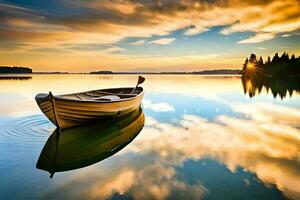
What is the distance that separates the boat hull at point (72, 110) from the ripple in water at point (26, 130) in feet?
3.08

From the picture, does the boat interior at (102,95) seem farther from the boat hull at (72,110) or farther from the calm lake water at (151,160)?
the calm lake water at (151,160)

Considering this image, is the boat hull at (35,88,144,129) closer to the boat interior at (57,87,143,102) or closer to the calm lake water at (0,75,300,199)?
the calm lake water at (0,75,300,199)

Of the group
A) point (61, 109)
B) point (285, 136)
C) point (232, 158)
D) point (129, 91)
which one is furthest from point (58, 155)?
point (129, 91)

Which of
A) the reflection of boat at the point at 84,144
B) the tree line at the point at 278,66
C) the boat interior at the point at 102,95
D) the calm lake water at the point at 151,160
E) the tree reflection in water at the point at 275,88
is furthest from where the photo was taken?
the tree line at the point at 278,66

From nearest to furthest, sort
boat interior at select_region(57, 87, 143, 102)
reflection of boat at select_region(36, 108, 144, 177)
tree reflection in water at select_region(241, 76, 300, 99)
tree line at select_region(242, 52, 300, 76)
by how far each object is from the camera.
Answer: reflection of boat at select_region(36, 108, 144, 177) < boat interior at select_region(57, 87, 143, 102) < tree reflection in water at select_region(241, 76, 300, 99) < tree line at select_region(242, 52, 300, 76)

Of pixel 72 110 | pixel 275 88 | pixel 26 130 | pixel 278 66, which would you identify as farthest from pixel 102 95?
pixel 278 66

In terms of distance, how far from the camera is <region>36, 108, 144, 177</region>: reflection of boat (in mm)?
8867

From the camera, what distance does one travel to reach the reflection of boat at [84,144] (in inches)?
349

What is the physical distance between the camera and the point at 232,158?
9.13m

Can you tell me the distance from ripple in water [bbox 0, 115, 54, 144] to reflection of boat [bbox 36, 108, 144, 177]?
1.97 ft

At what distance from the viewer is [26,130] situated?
42.9 feet

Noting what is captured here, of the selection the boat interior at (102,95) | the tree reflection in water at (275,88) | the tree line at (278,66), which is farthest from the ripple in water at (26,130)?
the tree line at (278,66)

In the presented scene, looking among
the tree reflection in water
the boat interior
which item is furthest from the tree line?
the boat interior

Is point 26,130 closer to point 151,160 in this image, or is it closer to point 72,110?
point 72,110
